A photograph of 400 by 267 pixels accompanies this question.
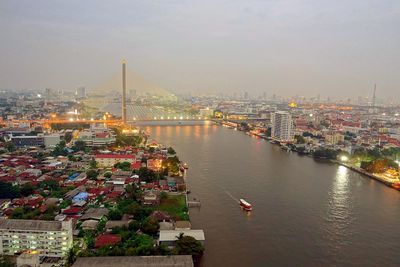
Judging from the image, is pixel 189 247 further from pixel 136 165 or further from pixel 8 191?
pixel 136 165

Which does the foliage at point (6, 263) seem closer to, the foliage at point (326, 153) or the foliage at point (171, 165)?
the foliage at point (171, 165)

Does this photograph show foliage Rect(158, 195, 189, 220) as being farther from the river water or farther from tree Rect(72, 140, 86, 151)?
tree Rect(72, 140, 86, 151)

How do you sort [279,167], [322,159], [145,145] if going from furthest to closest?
[145,145]
[322,159]
[279,167]

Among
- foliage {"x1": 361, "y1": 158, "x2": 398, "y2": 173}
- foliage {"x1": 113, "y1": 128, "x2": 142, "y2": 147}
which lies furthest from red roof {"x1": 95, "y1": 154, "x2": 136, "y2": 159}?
foliage {"x1": 361, "y1": 158, "x2": 398, "y2": 173}

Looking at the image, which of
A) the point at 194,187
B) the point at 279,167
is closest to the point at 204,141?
the point at 279,167

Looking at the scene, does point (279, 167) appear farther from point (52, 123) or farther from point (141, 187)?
point (52, 123)

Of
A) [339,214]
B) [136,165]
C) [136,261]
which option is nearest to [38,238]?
[136,261]

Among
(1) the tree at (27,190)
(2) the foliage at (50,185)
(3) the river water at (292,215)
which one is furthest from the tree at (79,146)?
(1) the tree at (27,190)
